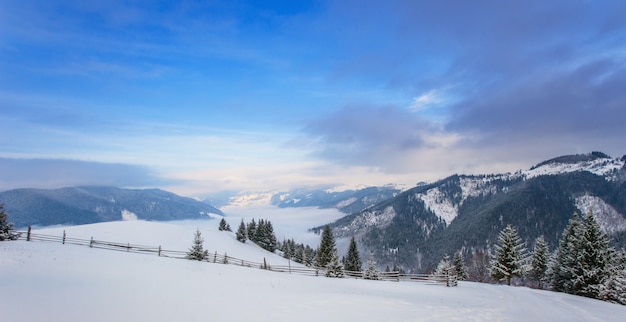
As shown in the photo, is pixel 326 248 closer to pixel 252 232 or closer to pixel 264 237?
pixel 264 237

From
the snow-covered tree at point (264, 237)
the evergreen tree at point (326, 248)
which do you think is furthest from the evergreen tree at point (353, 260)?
the snow-covered tree at point (264, 237)

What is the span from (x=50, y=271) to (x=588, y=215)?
5081cm

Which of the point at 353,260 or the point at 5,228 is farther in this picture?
the point at 353,260

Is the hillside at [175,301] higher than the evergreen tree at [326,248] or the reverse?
higher

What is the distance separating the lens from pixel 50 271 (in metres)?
20.3

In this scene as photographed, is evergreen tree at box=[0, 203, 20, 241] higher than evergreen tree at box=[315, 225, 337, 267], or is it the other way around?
evergreen tree at box=[0, 203, 20, 241]

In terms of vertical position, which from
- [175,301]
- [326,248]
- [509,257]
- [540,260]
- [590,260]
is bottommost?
[540,260]

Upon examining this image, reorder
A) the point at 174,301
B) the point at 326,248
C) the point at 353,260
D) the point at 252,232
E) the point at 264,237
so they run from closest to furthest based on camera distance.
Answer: the point at 174,301
the point at 326,248
the point at 353,260
the point at 264,237
the point at 252,232

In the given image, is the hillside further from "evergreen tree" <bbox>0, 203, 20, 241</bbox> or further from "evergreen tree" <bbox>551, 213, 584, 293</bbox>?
"evergreen tree" <bbox>551, 213, 584, 293</bbox>

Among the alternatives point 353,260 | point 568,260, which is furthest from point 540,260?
point 353,260

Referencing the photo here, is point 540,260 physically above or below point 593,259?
below

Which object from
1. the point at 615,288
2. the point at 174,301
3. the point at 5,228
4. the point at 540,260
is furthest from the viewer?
the point at 540,260

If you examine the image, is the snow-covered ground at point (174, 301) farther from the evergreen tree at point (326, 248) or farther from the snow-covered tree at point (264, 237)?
the snow-covered tree at point (264, 237)

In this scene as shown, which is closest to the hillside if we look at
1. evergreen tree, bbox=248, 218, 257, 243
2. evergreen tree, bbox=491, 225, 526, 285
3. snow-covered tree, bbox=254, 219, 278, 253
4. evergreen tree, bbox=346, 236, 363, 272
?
evergreen tree, bbox=491, 225, 526, 285
